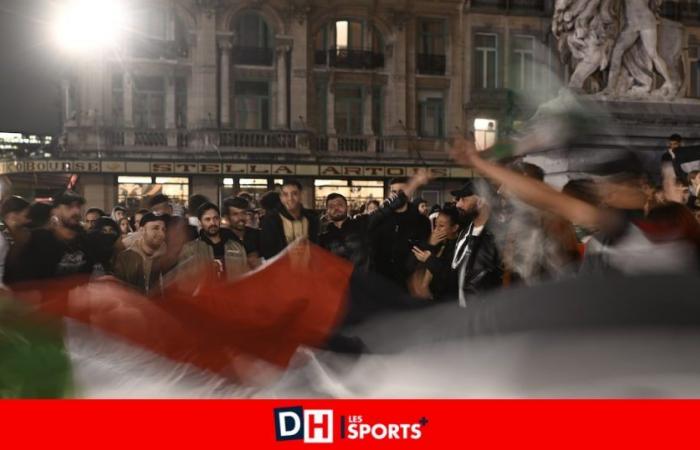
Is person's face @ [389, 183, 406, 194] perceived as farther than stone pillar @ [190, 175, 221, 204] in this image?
No

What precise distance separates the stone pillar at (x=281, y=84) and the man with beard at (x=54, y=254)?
13.9m

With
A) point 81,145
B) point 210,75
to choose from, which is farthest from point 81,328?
point 210,75

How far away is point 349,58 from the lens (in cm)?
1249

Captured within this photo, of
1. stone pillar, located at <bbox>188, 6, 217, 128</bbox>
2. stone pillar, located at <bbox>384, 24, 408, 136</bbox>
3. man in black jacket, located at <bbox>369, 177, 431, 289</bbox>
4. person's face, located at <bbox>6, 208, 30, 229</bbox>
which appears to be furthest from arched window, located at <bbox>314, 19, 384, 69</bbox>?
person's face, located at <bbox>6, 208, 30, 229</bbox>

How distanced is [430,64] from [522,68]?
7884 mm

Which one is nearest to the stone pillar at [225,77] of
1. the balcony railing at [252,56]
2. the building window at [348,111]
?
the balcony railing at [252,56]

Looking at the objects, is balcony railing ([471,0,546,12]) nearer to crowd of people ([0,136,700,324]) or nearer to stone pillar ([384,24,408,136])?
stone pillar ([384,24,408,136])

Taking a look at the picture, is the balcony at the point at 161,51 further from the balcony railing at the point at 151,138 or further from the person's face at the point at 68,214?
the person's face at the point at 68,214

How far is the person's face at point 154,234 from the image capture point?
3.49 m

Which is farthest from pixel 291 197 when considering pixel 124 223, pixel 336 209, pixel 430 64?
pixel 430 64

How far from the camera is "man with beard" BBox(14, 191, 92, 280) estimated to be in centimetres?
287

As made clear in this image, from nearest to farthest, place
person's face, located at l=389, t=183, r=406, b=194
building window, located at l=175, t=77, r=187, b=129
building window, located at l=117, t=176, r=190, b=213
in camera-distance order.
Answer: person's face, located at l=389, t=183, r=406, b=194 < building window, located at l=117, t=176, r=190, b=213 < building window, located at l=175, t=77, r=187, b=129

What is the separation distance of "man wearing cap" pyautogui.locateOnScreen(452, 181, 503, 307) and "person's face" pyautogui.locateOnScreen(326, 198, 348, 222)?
0.70 meters
